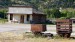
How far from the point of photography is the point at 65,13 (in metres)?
87.0

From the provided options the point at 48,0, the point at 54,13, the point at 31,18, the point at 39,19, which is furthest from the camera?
the point at 48,0

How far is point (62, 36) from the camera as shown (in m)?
23.0

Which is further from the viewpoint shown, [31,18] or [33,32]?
[31,18]

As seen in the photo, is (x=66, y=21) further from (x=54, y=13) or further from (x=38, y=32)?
(x=54, y=13)

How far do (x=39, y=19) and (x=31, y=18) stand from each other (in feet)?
17.1

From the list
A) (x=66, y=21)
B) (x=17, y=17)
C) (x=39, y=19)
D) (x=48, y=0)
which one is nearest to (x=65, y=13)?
(x=39, y=19)

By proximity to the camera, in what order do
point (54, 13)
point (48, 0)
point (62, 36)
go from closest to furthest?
point (62, 36)
point (54, 13)
point (48, 0)

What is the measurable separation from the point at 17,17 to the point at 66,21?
45.2 m

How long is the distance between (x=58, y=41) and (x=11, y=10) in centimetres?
5039

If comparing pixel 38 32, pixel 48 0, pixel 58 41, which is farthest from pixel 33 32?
pixel 48 0

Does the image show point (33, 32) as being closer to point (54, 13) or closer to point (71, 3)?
point (54, 13)

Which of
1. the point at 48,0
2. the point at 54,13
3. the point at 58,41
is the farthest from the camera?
the point at 48,0

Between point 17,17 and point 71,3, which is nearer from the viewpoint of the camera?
point 17,17

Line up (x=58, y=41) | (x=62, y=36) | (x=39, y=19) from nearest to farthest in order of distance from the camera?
(x=58, y=41) → (x=62, y=36) → (x=39, y=19)
